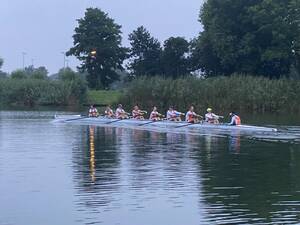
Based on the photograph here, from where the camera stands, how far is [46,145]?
3231 centimetres

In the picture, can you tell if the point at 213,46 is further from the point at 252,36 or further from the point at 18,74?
the point at 18,74

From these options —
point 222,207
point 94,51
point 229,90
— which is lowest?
point 222,207

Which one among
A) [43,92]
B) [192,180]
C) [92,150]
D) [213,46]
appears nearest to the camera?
[192,180]

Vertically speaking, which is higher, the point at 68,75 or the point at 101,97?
the point at 68,75

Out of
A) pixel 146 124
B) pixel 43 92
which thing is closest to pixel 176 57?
pixel 43 92

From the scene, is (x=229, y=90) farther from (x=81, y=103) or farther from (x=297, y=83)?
(x=81, y=103)

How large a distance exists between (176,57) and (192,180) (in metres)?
70.7

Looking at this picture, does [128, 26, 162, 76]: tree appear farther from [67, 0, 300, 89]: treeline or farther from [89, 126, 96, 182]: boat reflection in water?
[89, 126, 96, 182]: boat reflection in water

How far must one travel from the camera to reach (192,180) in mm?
20594

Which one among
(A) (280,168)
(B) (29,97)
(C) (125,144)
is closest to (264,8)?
(B) (29,97)

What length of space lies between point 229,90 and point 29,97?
108 ft

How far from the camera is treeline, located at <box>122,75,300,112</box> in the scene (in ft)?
191

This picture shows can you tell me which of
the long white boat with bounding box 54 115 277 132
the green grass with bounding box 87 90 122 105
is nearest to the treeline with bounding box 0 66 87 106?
the green grass with bounding box 87 90 122 105

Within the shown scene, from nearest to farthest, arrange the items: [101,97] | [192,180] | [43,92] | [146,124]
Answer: [192,180]
[146,124]
[43,92]
[101,97]
